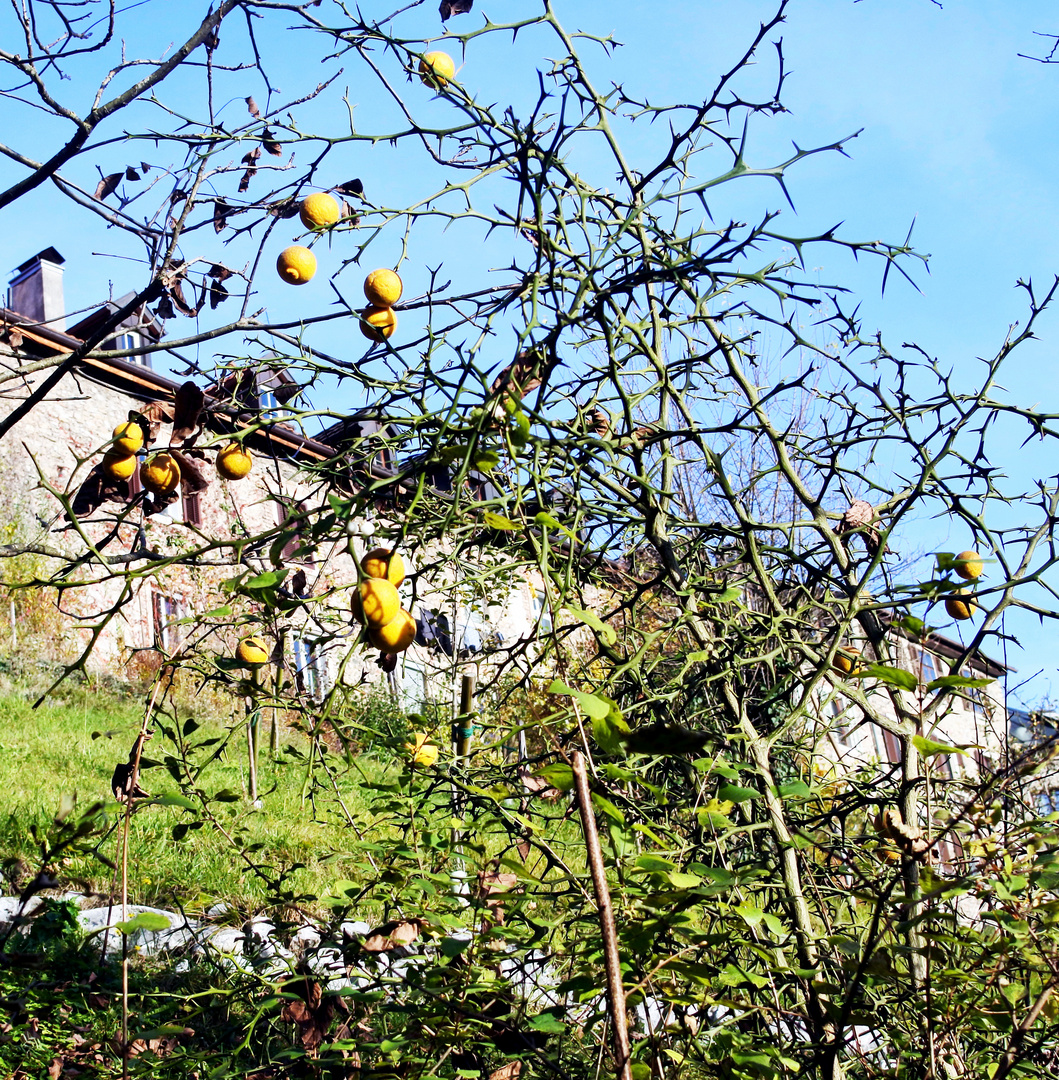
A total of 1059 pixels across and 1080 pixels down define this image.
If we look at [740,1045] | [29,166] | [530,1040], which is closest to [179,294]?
[29,166]

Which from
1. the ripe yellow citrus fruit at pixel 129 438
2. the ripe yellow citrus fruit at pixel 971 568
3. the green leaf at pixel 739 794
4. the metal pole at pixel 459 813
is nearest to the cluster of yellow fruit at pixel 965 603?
the ripe yellow citrus fruit at pixel 971 568

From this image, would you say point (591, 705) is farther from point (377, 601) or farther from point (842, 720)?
point (842, 720)

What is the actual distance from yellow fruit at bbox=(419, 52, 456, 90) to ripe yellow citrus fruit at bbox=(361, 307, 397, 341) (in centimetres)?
41

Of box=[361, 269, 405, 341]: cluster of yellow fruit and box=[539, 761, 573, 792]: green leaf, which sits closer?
box=[539, 761, 573, 792]: green leaf

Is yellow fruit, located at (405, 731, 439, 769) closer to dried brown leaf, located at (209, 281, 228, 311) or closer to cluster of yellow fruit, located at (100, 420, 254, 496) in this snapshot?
cluster of yellow fruit, located at (100, 420, 254, 496)

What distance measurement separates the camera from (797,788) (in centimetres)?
113

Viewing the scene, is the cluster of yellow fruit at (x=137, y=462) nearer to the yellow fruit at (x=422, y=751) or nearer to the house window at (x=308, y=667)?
the house window at (x=308, y=667)

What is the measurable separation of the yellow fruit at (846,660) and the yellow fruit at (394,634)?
0.86 m

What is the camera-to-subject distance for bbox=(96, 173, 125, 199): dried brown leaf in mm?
2227

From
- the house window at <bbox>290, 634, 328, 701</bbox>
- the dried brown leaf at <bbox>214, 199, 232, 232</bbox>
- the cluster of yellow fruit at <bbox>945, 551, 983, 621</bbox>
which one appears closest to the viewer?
the house window at <bbox>290, 634, 328, 701</bbox>

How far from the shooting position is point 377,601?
1.15m

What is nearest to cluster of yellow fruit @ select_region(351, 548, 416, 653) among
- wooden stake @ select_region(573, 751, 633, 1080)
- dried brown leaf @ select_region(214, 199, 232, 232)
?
wooden stake @ select_region(573, 751, 633, 1080)

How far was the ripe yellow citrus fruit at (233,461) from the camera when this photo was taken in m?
1.72

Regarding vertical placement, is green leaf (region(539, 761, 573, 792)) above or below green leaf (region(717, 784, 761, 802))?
below
